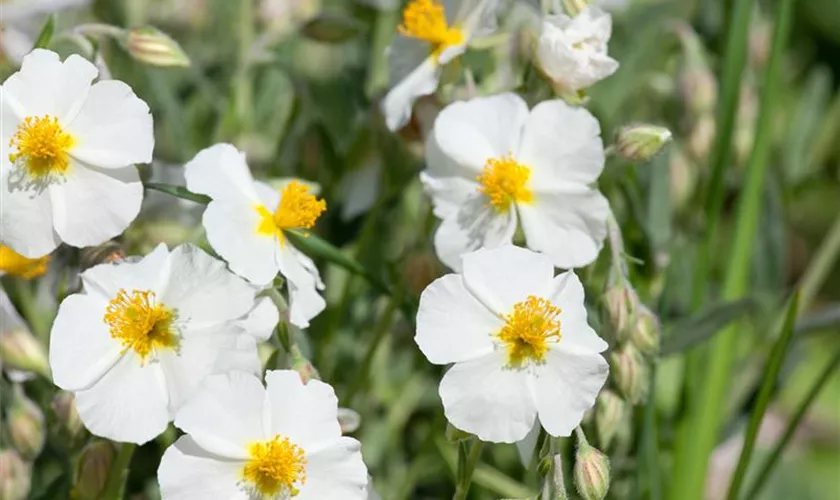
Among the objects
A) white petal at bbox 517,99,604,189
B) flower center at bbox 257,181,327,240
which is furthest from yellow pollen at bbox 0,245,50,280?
white petal at bbox 517,99,604,189

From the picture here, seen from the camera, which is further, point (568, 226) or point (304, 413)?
point (568, 226)

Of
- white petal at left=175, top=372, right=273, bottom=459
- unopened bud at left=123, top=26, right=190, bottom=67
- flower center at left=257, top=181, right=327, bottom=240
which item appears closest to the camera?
white petal at left=175, top=372, right=273, bottom=459

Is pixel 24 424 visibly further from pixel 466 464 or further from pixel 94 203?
pixel 466 464

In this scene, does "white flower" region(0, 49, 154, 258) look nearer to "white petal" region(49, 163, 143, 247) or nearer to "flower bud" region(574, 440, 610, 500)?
"white petal" region(49, 163, 143, 247)

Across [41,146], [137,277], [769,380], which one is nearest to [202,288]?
[137,277]

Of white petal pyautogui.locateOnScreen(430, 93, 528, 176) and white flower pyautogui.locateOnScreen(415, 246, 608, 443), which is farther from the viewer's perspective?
white petal pyautogui.locateOnScreen(430, 93, 528, 176)

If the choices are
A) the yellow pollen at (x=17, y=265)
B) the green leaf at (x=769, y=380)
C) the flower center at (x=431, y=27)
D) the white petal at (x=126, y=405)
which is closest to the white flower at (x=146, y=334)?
the white petal at (x=126, y=405)

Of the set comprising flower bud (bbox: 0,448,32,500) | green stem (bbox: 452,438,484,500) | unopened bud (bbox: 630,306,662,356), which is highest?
unopened bud (bbox: 630,306,662,356)
